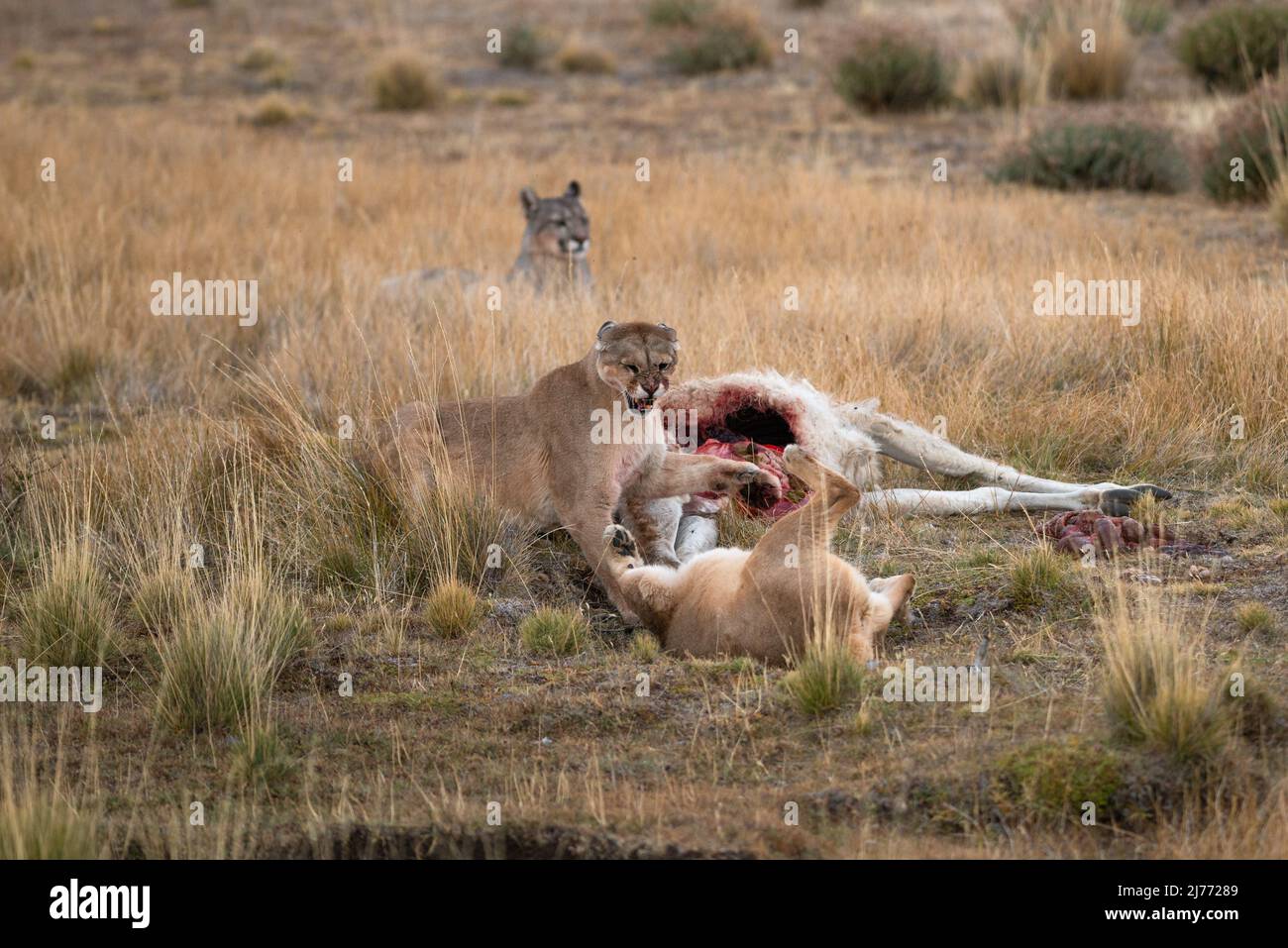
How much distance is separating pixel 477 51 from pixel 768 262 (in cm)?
1805

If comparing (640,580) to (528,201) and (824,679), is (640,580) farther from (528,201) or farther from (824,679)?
(528,201)

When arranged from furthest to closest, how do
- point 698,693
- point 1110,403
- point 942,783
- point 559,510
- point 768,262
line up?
point 768,262 → point 1110,403 → point 559,510 → point 698,693 → point 942,783

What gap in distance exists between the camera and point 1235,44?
20.3 meters

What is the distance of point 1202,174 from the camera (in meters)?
15.6

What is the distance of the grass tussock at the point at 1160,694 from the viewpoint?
4758 mm

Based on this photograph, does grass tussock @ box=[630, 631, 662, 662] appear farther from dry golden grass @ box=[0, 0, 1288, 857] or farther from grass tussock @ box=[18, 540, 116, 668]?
grass tussock @ box=[18, 540, 116, 668]

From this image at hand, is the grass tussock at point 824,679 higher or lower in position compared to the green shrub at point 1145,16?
lower

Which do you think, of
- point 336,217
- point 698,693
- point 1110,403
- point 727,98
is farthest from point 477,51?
point 698,693

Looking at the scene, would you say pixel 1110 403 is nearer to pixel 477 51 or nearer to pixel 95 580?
pixel 95 580

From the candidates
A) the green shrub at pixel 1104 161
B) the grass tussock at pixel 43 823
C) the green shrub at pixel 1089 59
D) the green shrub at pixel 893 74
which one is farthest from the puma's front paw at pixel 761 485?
the green shrub at pixel 1089 59

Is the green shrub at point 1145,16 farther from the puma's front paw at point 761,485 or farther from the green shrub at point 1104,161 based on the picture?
the puma's front paw at point 761,485

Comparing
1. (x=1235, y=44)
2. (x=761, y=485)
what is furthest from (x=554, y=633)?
(x=1235, y=44)

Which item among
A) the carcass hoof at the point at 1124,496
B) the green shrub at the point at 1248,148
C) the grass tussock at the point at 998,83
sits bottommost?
the carcass hoof at the point at 1124,496
